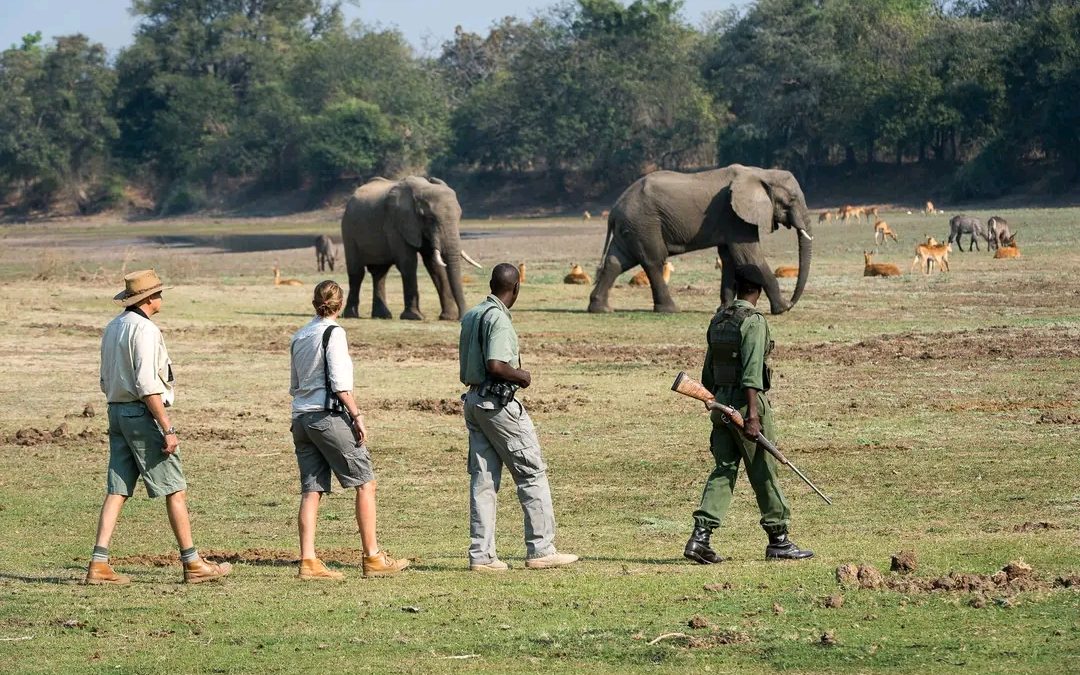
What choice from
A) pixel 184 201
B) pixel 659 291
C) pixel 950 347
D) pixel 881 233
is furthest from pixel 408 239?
pixel 184 201

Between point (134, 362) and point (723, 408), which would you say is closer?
point (134, 362)

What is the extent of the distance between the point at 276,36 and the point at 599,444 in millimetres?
99268

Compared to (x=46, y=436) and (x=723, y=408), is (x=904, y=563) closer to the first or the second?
(x=723, y=408)

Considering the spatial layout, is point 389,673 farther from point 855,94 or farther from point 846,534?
point 855,94

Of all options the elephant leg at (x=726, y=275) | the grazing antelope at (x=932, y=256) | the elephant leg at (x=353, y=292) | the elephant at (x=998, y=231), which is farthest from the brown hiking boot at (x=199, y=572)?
the elephant at (x=998, y=231)

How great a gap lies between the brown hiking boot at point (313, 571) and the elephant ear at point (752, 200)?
61.3 feet

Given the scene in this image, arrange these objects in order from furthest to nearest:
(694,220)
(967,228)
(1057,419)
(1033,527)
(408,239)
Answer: (967,228) < (694,220) < (408,239) < (1057,419) < (1033,527)

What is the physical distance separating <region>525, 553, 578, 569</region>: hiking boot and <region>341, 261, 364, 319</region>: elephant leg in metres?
19.0

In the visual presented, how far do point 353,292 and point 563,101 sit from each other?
59.9 metres

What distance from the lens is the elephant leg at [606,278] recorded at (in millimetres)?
28641

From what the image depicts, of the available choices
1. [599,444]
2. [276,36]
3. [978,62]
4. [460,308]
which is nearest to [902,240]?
[460,308]

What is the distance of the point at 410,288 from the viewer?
92.7 feet

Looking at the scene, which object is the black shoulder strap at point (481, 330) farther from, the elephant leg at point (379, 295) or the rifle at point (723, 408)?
the elephant leg at point (379, 295)

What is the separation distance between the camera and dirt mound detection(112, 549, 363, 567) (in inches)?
412
